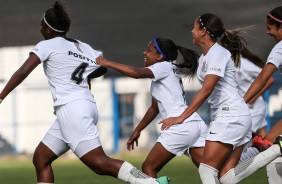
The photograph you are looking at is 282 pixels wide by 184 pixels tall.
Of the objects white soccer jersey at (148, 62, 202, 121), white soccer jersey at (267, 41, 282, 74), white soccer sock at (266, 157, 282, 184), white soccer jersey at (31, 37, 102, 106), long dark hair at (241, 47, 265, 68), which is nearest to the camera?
white soccer jersey at (267, 41, 282, 74)

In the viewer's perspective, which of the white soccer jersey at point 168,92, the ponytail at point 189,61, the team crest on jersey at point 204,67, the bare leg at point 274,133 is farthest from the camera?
the ponytail at point 189,61

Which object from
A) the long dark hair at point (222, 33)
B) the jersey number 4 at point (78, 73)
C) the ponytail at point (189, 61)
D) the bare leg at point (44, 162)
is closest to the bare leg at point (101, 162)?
the bare leg at point (44, 162)

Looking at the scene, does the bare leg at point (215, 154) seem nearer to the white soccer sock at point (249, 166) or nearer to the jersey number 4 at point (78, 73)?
the white soccer sock at point (249, 166)

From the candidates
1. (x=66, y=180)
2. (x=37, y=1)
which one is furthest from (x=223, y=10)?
(x=66, y=180)

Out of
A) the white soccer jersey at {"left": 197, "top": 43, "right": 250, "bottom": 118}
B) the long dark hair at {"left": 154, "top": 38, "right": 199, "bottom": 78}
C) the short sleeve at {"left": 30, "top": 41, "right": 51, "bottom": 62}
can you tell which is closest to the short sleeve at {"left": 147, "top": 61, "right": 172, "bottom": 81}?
the long dark hair at {"left": 154, "top": 38, "right": 199, "bottom": 78}

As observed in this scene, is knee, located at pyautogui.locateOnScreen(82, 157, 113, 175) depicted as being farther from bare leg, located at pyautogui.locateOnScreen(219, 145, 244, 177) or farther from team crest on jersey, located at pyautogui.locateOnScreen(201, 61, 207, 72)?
team crest on jersey, located at pyautogui.locateOnScreen(201, 61, 207, 72)

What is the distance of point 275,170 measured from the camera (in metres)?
7.96

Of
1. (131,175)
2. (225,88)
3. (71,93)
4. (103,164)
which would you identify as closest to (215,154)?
(225,88)

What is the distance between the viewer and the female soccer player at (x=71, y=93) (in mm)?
7445

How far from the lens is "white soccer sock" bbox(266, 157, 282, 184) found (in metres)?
7.94

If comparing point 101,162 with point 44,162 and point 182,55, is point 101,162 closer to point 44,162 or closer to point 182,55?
point 44,162

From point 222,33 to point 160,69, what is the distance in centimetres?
74

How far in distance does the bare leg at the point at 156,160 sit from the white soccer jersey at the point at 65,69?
0.84m

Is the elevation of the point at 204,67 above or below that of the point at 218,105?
above
